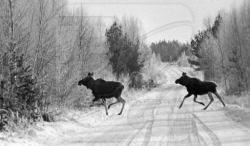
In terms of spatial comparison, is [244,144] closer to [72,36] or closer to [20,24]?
[20,24]

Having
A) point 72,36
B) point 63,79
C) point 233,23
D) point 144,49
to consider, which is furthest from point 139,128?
point 144,49

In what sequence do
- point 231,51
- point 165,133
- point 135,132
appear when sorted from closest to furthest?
point 165,133, point 135,132, point 231,51

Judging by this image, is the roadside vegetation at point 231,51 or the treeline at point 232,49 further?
the treeline at point 232,49

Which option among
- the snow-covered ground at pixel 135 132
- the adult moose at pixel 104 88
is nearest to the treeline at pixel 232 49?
the snow-covered ground at pixel 135 132

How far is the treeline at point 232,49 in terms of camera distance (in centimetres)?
1900

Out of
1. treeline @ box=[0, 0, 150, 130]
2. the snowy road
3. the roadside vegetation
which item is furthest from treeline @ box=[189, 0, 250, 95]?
the snowy road

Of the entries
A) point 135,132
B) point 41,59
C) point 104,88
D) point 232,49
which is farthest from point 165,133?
point 232,49

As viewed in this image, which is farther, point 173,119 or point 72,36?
point 72,36

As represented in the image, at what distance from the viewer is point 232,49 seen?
21.9 m

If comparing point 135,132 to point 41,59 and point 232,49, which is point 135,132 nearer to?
point 41,59

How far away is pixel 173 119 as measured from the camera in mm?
9820

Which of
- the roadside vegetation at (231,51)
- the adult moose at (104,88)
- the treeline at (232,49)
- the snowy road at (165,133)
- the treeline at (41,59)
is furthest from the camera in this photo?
the treeline at (232,49)

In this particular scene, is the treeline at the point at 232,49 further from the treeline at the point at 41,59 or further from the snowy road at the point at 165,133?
the snowy road at the point at 165,133

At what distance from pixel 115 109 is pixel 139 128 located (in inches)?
191
